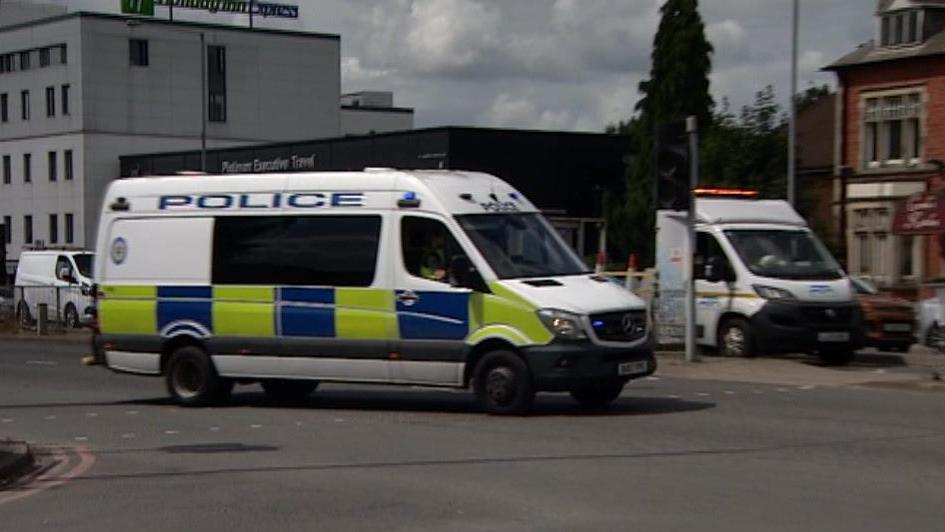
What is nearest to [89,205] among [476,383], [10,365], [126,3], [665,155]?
[126,3]

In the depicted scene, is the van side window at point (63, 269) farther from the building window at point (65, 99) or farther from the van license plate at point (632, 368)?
the building window at point (65, 99)

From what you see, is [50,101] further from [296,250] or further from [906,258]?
[296,250]

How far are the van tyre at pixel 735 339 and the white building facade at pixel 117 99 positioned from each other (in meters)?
51.9

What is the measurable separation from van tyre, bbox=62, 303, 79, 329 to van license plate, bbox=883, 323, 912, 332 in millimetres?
20803

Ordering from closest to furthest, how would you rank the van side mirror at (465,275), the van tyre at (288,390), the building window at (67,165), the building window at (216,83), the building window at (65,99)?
the van side mirror at (465,275), the van tyre at (288,390), the building window at (65,99), the building window at (67,165), the building window at (216,83)

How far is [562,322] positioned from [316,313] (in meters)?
2.88

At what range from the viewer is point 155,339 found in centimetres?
1780

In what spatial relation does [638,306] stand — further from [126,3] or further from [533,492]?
[126,3]

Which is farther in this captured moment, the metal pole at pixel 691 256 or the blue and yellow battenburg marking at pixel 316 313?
the metal pole at pixel 691 256

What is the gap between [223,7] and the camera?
8150cm

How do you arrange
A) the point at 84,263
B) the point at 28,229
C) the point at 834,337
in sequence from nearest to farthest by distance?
the point at 834,337 < the point at 84,263 < the point at 28,229

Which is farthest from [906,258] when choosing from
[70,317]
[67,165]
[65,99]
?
[65,99]

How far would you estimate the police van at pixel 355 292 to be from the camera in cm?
1561

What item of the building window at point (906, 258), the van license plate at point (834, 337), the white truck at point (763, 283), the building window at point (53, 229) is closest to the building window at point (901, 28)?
the building window at point (906, 258)
